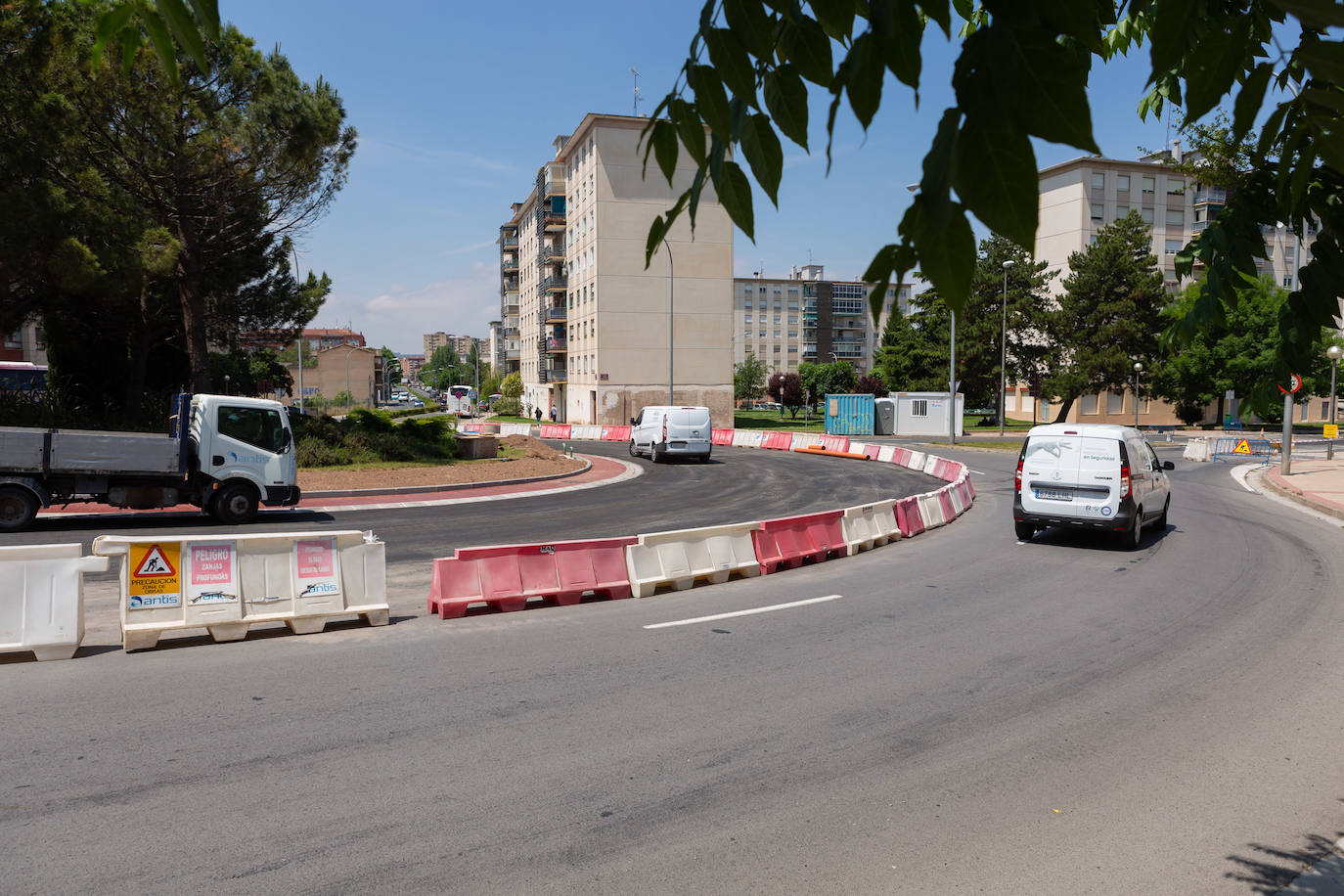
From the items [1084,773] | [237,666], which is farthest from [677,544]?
[1084,773]

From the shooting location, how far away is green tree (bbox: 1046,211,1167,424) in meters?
54.6

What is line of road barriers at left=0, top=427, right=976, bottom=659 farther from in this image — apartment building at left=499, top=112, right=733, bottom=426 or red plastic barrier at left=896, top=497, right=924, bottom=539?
apartment building at left=499, top=112, right=733, bottom=426

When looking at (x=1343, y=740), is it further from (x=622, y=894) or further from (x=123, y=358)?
(x=123, y=358)

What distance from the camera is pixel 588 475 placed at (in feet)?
88.0

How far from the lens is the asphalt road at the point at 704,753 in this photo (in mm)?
4250

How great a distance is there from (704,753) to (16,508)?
47.3 ft

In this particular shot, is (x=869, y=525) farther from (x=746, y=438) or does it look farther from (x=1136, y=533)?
(x=746, y=438)

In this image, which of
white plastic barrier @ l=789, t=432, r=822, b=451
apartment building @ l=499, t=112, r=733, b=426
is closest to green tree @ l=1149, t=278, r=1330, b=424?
white plastic barrier @ l=789, t=432, r=822, b=451

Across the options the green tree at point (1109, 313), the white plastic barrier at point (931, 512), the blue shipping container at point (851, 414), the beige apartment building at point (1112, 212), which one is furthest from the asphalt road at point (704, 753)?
the beige apartment building at point (1112, 212)

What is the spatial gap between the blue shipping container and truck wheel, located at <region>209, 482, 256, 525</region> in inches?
1499

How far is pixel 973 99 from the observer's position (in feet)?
4.20

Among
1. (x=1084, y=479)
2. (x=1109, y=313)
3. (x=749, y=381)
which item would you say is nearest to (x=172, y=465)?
(x=1084, y=479)

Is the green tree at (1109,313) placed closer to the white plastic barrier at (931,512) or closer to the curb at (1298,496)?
the curb at (1298,496)

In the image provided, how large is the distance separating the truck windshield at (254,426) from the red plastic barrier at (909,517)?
1201 cm
